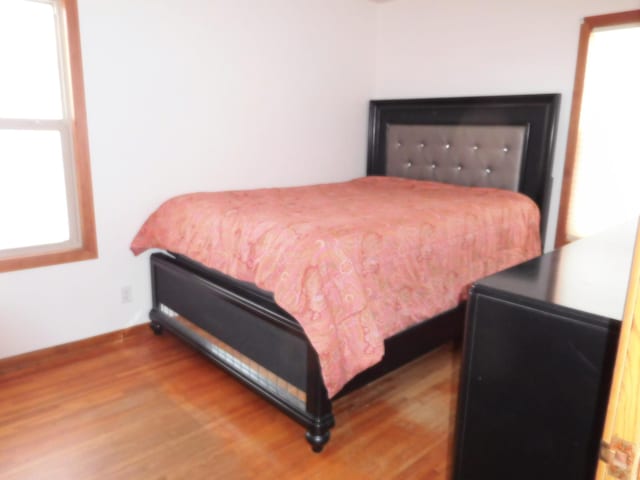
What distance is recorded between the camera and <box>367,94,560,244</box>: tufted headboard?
334 cm

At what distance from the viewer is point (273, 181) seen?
3703 millimetres

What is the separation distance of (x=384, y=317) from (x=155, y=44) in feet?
7.22

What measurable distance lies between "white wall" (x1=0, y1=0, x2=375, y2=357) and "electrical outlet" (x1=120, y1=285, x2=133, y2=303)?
0.03 meters

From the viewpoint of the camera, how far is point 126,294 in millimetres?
3078

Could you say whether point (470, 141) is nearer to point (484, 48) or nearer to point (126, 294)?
point (484, 48)

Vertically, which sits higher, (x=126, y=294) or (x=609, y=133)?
(x=609, y=133)

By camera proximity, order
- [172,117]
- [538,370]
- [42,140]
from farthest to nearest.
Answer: [172,117]
[42,140]
[538,370]

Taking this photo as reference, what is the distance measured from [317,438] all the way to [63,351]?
1759 mm

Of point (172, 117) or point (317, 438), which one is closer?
point (317, 438)

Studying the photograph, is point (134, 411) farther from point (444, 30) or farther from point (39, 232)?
point (444, 30)

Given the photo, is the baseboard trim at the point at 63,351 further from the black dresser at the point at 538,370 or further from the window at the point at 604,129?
the window at the point at 604,129

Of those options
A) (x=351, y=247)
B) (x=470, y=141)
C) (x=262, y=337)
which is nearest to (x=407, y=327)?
(x=351, y=247)

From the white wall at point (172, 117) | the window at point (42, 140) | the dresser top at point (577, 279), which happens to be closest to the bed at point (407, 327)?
the white wall at point (172, 117)

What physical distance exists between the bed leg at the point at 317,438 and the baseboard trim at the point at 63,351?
164 centimetres
